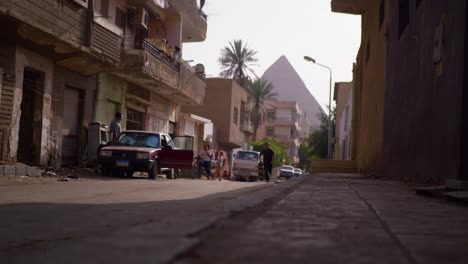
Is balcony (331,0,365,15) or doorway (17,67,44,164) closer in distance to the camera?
doorway (17,67,44,164)

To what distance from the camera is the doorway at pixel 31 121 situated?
16469mm

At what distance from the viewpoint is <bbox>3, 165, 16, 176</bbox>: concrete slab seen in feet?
43.7

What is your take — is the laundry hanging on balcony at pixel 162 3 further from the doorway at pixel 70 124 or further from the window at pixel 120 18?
the doorway at pixel 70 124

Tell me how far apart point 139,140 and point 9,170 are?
198 inches

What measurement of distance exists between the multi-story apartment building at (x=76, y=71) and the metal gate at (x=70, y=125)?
0.11ft

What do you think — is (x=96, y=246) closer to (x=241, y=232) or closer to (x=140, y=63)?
(x=241, y=232)

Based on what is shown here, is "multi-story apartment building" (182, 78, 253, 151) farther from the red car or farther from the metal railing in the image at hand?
the red car

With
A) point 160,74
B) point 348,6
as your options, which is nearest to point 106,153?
point 160,74

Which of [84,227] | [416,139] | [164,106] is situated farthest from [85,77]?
[84,227]

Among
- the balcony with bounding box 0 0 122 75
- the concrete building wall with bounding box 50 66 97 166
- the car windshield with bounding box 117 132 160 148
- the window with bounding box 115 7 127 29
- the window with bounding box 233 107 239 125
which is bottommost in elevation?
the car windshield with bounding box 117 132 160 148

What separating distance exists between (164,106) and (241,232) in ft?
88.0

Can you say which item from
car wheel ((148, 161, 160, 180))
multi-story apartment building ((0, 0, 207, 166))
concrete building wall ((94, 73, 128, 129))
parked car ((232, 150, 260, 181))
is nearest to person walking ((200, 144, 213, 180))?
multi-story apartment building ((0, 0, 207, 166))

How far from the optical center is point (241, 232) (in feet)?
8.07

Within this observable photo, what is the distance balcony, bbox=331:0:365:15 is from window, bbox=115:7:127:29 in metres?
8.21
